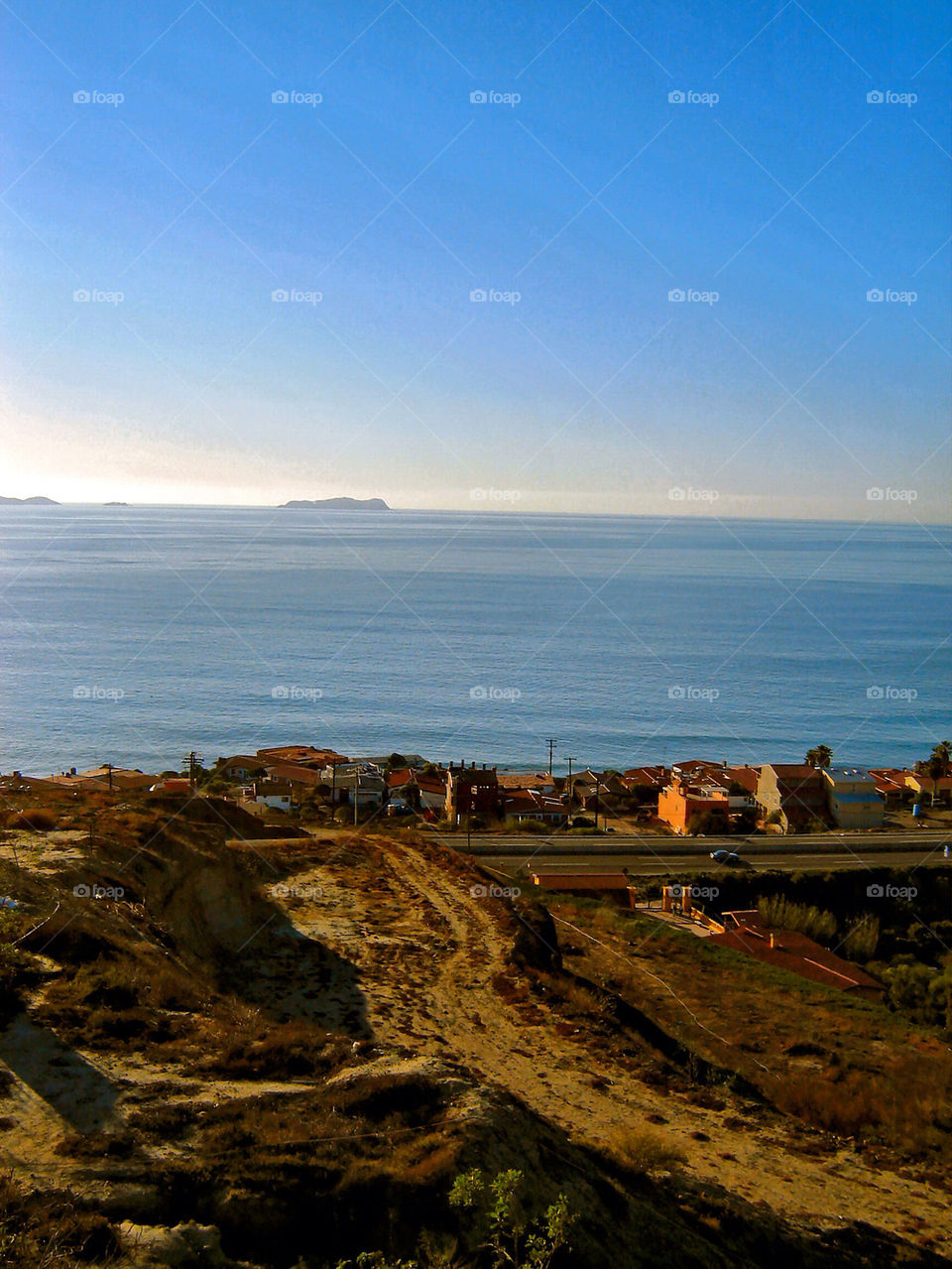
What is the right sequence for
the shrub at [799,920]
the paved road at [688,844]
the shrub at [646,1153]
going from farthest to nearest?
1. the paved road at [688,844]
2. the shrub at [799,920]
3. the shrub at [646,1153]

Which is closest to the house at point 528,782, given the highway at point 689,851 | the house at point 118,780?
the highway at point 689,851

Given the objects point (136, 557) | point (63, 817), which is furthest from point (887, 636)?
point (136, 557)

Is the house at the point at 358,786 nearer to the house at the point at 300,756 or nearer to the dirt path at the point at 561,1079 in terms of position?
the house at the point at 300,756

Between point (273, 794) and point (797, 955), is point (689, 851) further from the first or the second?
point (273, 794)

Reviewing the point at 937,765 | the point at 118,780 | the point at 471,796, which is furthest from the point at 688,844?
the point at 937,765

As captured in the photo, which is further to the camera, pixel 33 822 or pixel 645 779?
pixel 645 779

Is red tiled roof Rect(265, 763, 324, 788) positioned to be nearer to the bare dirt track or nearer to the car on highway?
the car on highway
